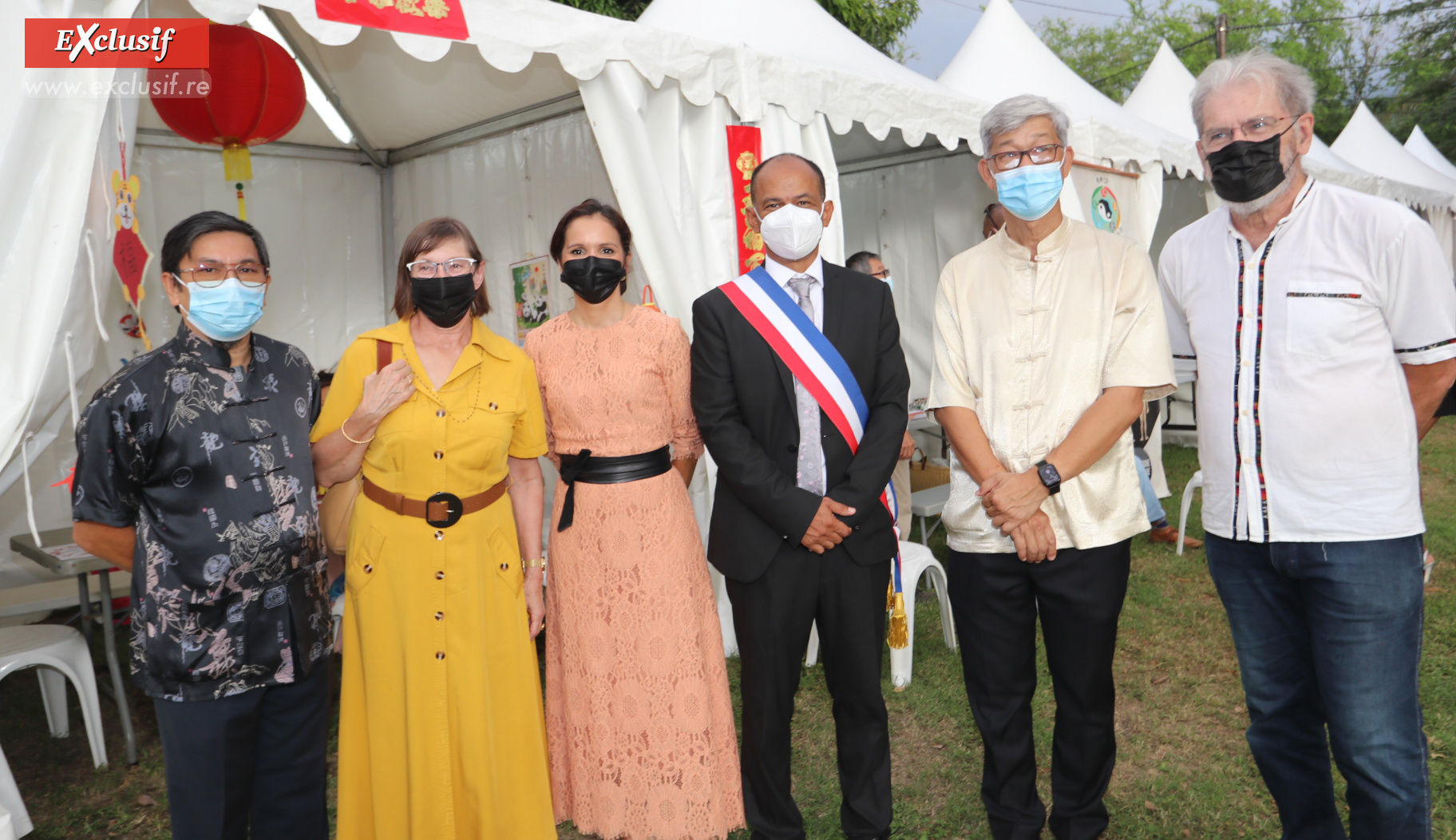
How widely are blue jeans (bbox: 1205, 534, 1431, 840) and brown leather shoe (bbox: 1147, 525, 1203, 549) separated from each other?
13.1 ft

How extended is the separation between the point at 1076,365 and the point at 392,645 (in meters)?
1.88

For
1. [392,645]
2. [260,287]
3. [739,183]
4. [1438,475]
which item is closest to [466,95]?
[739,183]

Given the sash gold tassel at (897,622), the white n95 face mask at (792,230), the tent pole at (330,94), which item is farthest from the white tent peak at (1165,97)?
the white n95 face mask at (792,230)

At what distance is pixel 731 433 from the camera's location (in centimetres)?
238

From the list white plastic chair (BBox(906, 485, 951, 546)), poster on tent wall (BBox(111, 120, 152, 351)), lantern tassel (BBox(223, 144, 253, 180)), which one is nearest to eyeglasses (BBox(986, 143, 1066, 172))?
poster on tent wall (BBox(111, 120, 152, 351))

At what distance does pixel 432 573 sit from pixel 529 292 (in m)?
3.55

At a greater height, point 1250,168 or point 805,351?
point 1250,168

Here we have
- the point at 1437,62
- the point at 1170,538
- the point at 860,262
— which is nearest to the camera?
the point at 860,262

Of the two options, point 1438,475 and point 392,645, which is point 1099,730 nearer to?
point 392,645

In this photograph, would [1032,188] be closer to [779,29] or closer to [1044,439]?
[1044,439]

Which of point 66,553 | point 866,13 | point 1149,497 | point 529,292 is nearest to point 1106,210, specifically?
point 1149,497

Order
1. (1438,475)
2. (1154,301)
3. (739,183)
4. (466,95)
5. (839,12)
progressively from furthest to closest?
1. (839,12)
2. (1438,475)
3. (466,95)
4. (739,183)
5. (1154,301)

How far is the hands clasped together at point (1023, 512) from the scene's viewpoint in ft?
7.30

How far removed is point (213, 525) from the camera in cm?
196
